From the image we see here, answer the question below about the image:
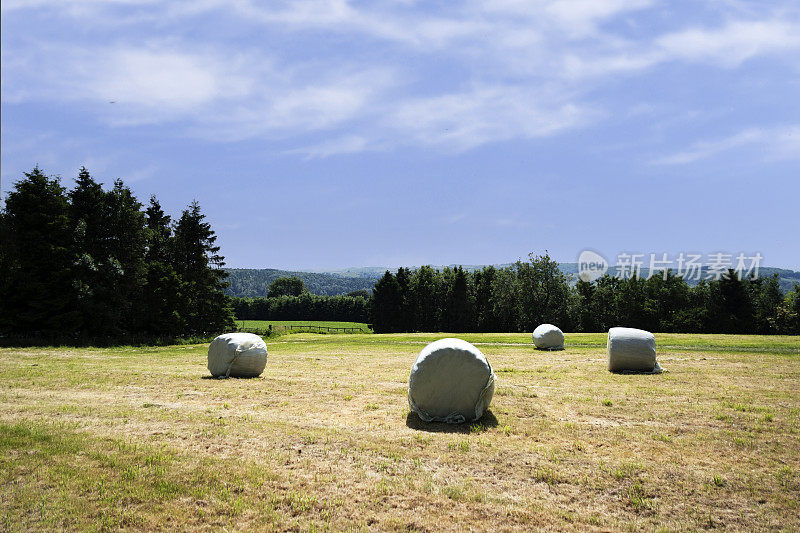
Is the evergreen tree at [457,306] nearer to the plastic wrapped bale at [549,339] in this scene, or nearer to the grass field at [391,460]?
the plastic wrapped bale at [549,339]

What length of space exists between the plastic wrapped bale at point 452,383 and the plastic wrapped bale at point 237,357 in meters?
10.1

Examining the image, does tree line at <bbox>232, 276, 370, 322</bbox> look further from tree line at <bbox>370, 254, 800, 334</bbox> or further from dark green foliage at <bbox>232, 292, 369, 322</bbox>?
tree line at <bbox>370, 254, 800, 334</bbox>

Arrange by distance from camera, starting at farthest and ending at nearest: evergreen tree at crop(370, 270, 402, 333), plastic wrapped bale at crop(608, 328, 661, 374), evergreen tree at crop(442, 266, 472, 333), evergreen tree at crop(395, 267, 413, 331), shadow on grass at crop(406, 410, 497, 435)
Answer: evergreen tree at crop(370, 270, 402, 333)
evergreen tree at crop(395, 267, 413, 331)
evergreen tree at crop(442, 266, 472, 333)
plastic wrapped bale at crop(608, 328, 661, 374)
shadow on grass at crop(406, 410, 497, 435)

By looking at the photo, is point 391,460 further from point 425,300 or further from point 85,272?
point 425,300

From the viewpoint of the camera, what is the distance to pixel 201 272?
191 feet

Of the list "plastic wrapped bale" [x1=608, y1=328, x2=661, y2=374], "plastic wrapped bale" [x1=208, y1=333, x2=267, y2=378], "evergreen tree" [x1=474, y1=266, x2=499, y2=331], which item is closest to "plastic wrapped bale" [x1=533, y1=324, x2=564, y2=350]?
"plastic wrapped bale" [x1=608, y1=328, x2=661, y2=374]

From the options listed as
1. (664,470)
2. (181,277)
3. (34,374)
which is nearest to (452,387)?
(664,470)

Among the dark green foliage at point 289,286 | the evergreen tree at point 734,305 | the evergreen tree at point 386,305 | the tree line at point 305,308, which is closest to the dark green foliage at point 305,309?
the tree line at point 305,308
